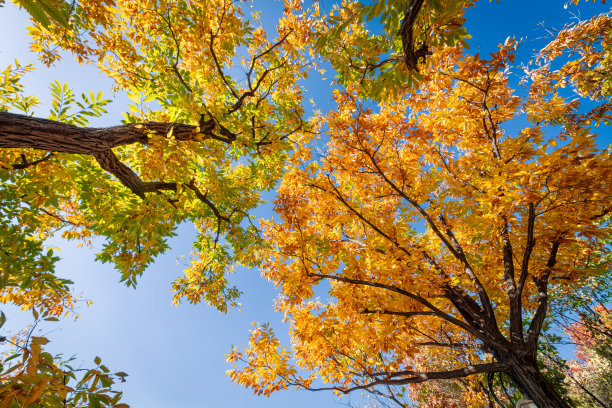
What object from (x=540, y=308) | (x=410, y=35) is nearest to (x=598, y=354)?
(x=540, y=308)

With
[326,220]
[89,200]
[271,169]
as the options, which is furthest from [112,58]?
[326,220]

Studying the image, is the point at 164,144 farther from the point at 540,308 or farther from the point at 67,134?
the point at 540,308

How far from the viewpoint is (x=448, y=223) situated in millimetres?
4582

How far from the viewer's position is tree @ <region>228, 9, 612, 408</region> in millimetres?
2791

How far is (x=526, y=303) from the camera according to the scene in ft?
14.8

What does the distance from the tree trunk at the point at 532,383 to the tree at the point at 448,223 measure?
0.04 ft

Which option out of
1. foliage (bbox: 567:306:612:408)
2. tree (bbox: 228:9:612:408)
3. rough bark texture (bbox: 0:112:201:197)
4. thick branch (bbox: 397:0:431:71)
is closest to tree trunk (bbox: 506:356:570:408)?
tree (bbox: 228:9:612:408)

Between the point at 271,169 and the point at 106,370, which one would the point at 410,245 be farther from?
the point at 106,370

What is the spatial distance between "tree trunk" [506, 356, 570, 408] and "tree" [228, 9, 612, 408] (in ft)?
0.04

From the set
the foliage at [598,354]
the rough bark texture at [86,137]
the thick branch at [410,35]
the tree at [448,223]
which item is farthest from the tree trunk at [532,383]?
the foliage at [598,354]

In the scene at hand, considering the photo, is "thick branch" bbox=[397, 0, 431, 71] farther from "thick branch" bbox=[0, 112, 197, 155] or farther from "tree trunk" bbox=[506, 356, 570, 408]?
"tree trunk" bbox=[506, 356, 570, 408]

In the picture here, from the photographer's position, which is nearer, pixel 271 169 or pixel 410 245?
pixel 410 245

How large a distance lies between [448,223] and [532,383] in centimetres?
250

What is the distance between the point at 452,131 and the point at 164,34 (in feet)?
18.5
